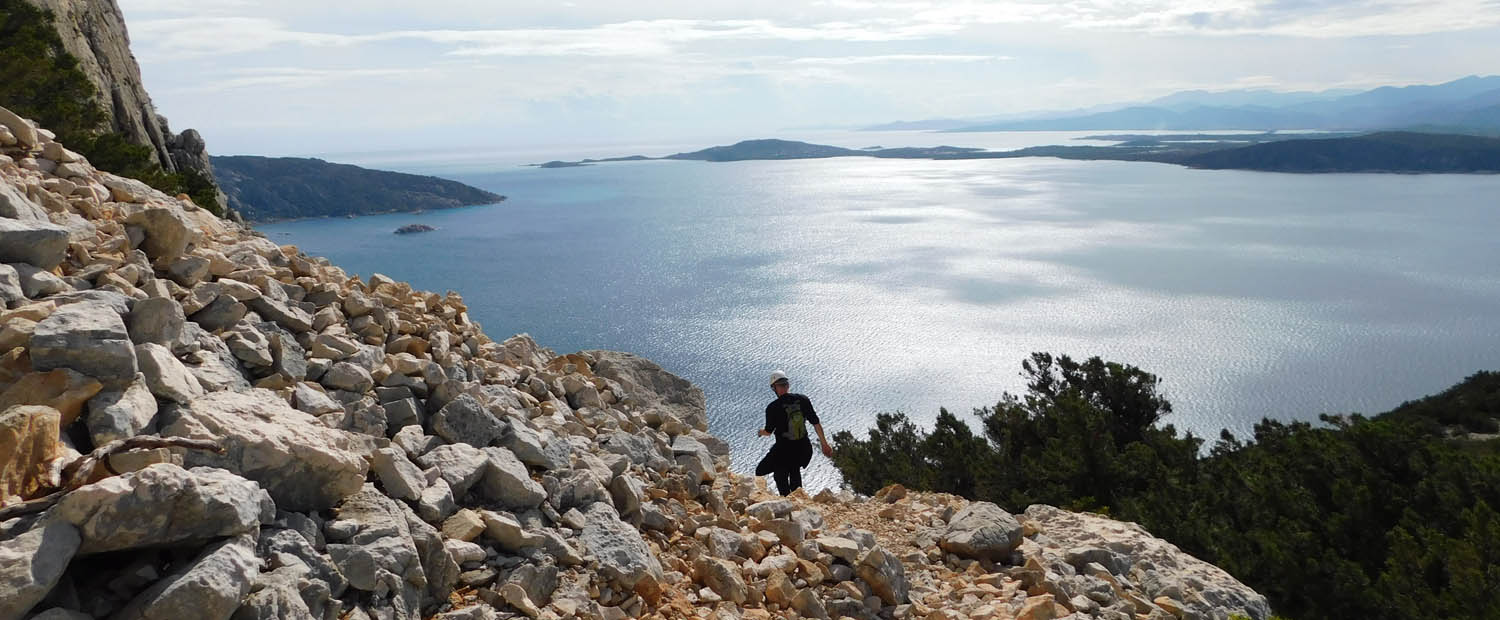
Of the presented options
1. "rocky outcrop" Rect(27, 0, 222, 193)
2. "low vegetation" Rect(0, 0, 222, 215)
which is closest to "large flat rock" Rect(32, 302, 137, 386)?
"low vegetation" Rect(0, 0, 222, 215)

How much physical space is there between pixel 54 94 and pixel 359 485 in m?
28.3

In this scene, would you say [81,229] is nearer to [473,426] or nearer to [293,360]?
[293,360]

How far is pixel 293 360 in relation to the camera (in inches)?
290

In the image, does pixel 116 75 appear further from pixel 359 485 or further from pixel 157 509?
pixel 157 509

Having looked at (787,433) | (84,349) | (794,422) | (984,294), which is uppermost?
(84,349)

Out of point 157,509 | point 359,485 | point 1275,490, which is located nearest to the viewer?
point 157,509

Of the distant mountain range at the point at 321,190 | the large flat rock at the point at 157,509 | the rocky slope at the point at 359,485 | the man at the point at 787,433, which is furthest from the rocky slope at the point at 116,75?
the distant mountain range at the point at 321,190

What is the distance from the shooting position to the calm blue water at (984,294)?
6419 centimetres

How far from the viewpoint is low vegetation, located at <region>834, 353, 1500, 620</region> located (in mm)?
14383

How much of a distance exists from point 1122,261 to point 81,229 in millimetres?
117163

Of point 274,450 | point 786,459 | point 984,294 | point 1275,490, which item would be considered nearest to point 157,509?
point 274,450

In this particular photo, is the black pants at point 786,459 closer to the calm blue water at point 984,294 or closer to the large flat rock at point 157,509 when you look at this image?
the large flat rock at point 157,509

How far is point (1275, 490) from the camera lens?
1850 cm

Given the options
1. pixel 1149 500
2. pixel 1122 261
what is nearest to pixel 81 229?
pixel 1149 500
